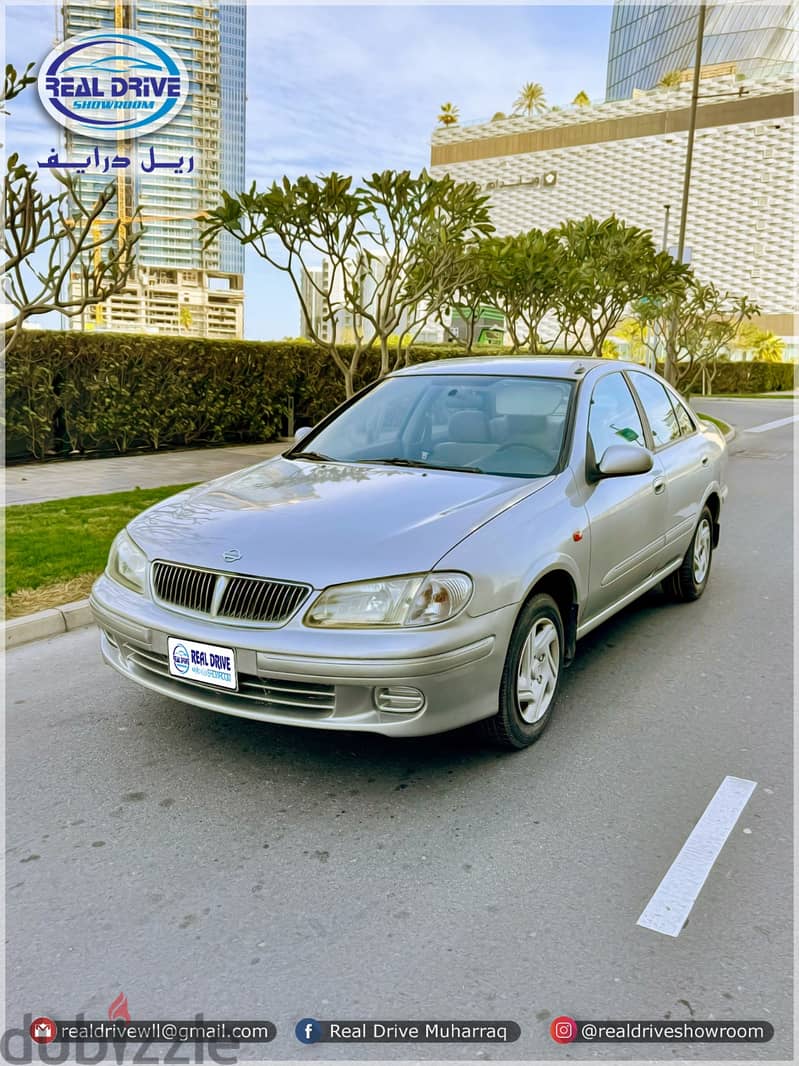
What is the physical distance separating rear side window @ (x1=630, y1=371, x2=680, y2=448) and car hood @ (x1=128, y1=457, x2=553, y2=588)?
162cm

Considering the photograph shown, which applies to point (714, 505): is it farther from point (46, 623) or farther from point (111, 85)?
point (111, 85)

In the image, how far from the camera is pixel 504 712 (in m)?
3.50

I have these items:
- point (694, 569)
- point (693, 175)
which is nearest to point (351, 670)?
point (694, 569)

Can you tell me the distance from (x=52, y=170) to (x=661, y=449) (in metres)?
6.51

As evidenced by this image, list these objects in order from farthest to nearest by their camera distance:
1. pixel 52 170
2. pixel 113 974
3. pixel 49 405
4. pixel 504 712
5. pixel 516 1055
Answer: pixel 49 405
pixel 52 170
pixel 504 712
pixel 113 974
pixel 516 1055

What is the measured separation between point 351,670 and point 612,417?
2.42 m

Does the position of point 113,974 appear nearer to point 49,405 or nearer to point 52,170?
point 52,170

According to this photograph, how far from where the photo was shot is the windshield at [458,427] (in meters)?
4.30

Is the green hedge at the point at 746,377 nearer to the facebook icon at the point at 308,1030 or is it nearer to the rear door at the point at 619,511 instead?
the rear door at the point at 619,511

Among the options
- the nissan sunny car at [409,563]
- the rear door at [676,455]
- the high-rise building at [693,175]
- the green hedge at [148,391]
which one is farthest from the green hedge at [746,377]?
the nissan sunny car at [409,563]

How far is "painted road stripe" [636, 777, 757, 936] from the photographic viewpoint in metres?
2.65

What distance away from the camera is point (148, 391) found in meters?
12.9

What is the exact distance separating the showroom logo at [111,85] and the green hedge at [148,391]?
108 inches

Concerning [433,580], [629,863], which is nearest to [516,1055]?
[629,863]
